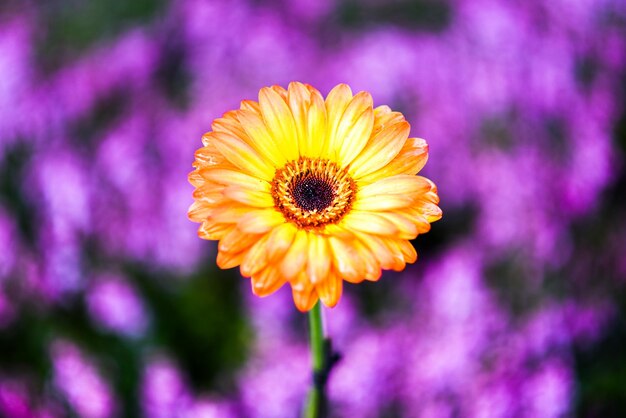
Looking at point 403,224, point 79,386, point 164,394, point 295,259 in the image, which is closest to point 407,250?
point 403,224

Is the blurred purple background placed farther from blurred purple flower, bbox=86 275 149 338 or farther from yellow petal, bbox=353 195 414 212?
yellow petal, bbox=353 195 414 212

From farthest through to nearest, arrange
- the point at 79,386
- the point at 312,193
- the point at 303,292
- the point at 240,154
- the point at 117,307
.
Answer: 1. the point at 117,307
2. the point at 79,386
3. the point at 312,193
4. the point at 240,154
5. the point at 303,292

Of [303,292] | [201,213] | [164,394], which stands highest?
[201,213]

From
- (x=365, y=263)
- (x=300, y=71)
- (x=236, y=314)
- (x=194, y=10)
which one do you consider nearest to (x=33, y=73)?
(x=194, y=10)

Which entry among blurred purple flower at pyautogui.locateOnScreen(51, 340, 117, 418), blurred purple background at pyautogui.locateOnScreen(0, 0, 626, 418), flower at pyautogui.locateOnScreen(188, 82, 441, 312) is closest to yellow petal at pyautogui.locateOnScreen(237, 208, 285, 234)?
flower at pyautogui.locateOnScreen(188, 82, 441, 312)

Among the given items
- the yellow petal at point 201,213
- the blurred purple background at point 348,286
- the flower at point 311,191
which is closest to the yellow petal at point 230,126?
the flower at point 311,191

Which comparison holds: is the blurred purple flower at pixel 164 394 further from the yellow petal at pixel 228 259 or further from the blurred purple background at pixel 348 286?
the yellow petal at pixel 228 259

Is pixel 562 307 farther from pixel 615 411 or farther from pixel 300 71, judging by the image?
pixel 300 71

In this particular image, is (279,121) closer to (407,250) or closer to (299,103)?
(299,103)
